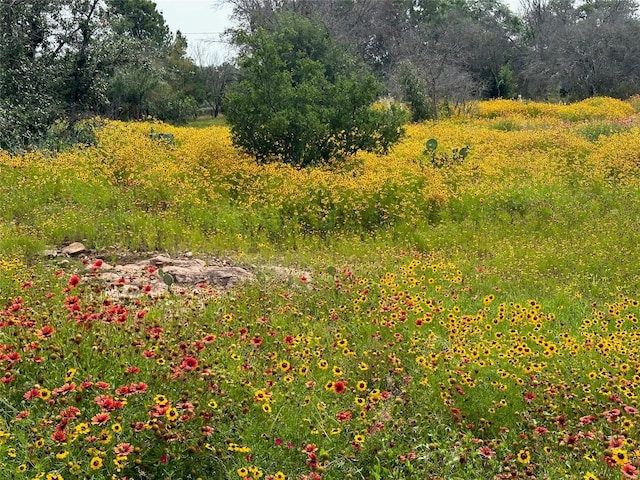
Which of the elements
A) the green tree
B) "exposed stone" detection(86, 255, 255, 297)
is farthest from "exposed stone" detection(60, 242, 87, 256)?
the green tree

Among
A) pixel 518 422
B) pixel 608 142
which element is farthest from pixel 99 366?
pixel 608 142

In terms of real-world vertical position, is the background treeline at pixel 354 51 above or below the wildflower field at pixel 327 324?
above

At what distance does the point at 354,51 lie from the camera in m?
26.3

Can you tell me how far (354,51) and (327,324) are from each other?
77.9 feet

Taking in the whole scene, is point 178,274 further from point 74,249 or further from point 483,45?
point 483,45

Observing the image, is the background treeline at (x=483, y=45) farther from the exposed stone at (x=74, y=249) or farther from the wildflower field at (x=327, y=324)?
the exposed stone at (x=74, y=249)

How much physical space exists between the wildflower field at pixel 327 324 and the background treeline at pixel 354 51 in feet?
11.1

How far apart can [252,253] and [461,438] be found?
4.20m

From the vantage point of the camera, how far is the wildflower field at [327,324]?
2.58 metres

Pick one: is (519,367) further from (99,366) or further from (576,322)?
(99,366)

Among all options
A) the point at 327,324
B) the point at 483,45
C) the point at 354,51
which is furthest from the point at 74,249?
the point at 483,45

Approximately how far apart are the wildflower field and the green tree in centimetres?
89

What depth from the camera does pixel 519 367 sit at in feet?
10.9

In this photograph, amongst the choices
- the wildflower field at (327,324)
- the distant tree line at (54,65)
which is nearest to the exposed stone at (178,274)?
the wildflower field at (327,324)
